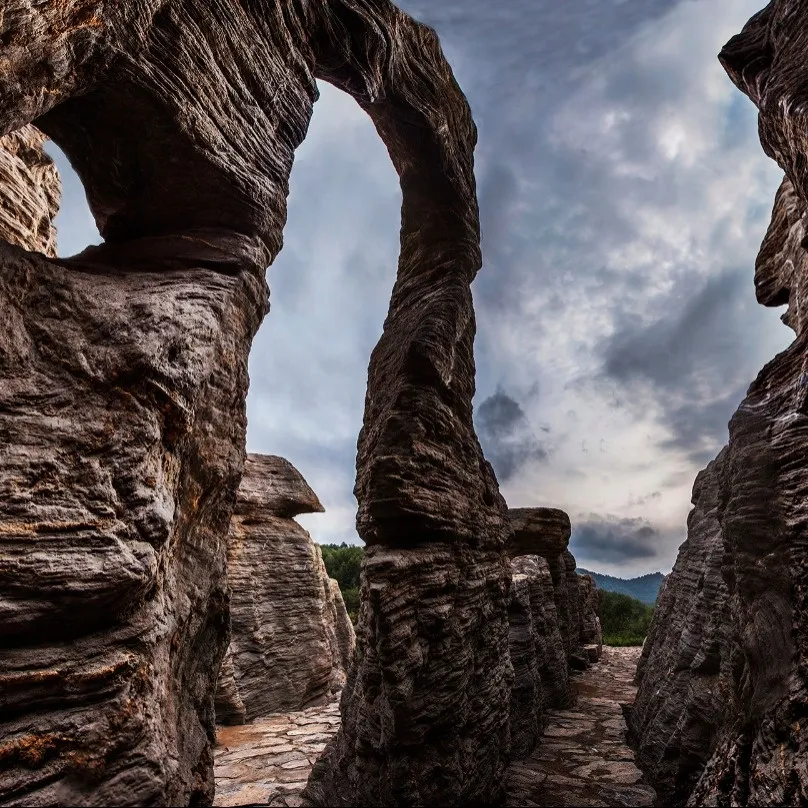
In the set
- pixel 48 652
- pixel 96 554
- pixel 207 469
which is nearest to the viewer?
pixel 48 652

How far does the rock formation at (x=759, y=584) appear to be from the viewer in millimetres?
4922

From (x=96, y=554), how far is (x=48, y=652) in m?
0.65

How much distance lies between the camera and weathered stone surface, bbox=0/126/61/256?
28.1ft

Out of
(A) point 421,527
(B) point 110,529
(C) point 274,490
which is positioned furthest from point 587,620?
(B) point 110,529

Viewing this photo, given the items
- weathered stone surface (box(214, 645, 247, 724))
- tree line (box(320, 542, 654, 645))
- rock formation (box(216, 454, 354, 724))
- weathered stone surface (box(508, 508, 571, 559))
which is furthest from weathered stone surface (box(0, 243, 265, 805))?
tree line (box(320, 542, 654, 645))

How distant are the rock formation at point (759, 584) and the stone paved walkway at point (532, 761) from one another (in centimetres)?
63

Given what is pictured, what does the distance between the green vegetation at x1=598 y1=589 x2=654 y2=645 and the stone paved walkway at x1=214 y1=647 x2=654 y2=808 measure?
1055 inches

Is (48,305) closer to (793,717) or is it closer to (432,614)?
(432,614)

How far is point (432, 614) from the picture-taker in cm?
680

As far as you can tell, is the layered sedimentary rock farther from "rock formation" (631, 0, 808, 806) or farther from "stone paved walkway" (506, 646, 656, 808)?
"rock formation" (631, 0, 808, 806)

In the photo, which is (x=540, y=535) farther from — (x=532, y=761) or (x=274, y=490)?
(x=274, y=490)

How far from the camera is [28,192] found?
911 centimetres

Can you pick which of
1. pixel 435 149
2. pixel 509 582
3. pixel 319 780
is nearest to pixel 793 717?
pixel 509 582

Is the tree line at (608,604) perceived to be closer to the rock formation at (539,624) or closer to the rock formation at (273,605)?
the rock formation at (539,624)
